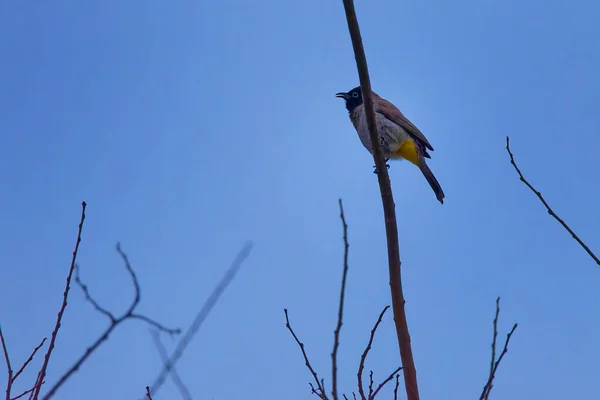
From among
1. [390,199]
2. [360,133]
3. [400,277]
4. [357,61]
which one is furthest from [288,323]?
[360,133]

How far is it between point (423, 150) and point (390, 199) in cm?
554

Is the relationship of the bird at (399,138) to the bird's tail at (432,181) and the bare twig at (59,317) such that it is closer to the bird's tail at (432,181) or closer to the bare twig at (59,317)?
the bird's tail at (432,181)

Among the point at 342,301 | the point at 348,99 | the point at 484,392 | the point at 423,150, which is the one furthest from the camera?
the point at 348,99

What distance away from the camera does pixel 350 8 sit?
112 inches

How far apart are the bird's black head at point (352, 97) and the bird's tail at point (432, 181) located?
177cm

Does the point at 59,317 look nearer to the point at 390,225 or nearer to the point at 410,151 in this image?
the point at 390,225

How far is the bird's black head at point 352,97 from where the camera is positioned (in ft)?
31.7

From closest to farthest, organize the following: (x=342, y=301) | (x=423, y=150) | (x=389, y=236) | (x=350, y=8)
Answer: (x=342, y=301) → (x=350, y=8) → (x=389, y=236) → (x=423, y=150)

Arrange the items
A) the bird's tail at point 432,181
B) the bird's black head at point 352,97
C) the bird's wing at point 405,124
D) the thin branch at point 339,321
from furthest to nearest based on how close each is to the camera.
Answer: the bird's black head at point 352,97
the bird's wing at point 405,124
the bird's tail at point 432,181
the thin branch at point 339,321

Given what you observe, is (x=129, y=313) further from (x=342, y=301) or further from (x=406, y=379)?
(x=406, y=379)

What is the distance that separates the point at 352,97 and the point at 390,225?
22.6 feet

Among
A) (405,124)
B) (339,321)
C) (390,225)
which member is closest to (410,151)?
(405,124)

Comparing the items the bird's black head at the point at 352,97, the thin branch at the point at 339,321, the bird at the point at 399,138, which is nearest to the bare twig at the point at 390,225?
the thin branch at the point at 339,321

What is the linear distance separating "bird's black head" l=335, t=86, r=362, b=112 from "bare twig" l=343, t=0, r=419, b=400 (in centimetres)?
641
